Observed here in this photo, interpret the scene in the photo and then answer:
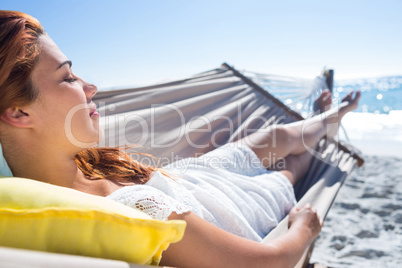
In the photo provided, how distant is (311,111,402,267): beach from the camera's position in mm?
1662

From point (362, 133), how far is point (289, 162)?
484cm

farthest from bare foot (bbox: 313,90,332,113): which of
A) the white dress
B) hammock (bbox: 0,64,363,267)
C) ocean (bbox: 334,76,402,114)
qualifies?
ocean (bbox: 334,76,402,114)

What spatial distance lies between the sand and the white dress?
671 mm

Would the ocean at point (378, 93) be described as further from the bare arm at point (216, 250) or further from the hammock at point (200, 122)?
the bare arm at point (216, 250)

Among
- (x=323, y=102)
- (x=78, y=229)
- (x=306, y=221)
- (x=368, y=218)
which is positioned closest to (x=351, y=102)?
(x=323, y=102)

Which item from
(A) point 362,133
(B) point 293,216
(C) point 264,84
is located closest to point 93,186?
(B) point 293,216

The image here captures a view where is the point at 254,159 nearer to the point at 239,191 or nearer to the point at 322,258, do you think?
the point at 239,191

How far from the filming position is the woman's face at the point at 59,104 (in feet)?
2.41

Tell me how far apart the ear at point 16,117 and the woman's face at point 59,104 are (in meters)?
0.02

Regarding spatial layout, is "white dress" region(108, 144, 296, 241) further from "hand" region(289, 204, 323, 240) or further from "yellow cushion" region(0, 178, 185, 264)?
"yellow cushion" region(0, 178, 185, 264)

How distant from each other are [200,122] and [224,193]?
0.72 metres

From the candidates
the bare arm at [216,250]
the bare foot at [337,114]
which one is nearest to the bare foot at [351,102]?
the bare foot at [337,114]

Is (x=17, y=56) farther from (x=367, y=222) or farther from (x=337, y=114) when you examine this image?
(x=367, y=222)

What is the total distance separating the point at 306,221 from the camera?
1033 millimetres
